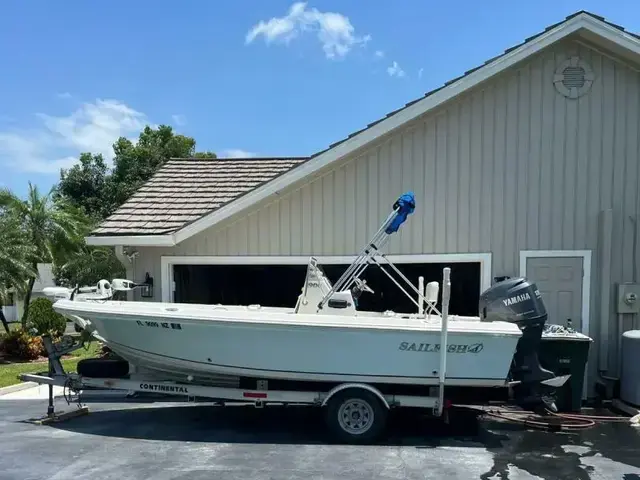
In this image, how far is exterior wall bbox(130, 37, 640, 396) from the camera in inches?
307

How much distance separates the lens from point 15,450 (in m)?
5.69

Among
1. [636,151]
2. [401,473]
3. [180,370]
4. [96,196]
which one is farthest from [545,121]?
[96,196]

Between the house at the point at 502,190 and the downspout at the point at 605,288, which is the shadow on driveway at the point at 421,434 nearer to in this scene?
the downspout at the point at 605,288

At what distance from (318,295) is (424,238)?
2.27 metres

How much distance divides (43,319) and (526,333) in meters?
Result: 12.1

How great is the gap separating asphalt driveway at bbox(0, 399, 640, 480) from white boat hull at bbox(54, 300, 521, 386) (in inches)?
28.1

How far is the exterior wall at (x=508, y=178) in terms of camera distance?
307 inches

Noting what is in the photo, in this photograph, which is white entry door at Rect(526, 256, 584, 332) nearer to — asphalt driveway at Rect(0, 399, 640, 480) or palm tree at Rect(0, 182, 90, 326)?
asphalt driveway at Rect(0, 399, 640, 480)

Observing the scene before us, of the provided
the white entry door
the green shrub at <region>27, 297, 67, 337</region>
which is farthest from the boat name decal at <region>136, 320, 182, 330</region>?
the green shrub at <region>27, 297, 67, 337</region>

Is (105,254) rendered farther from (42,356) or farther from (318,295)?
(318,295)

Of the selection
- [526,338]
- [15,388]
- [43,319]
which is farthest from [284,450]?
[43,319]

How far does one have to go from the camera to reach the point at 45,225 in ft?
51.6

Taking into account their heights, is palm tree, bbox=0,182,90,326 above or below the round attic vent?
below

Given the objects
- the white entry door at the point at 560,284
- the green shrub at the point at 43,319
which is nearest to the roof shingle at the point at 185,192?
the white entry door at the point at 560,284
